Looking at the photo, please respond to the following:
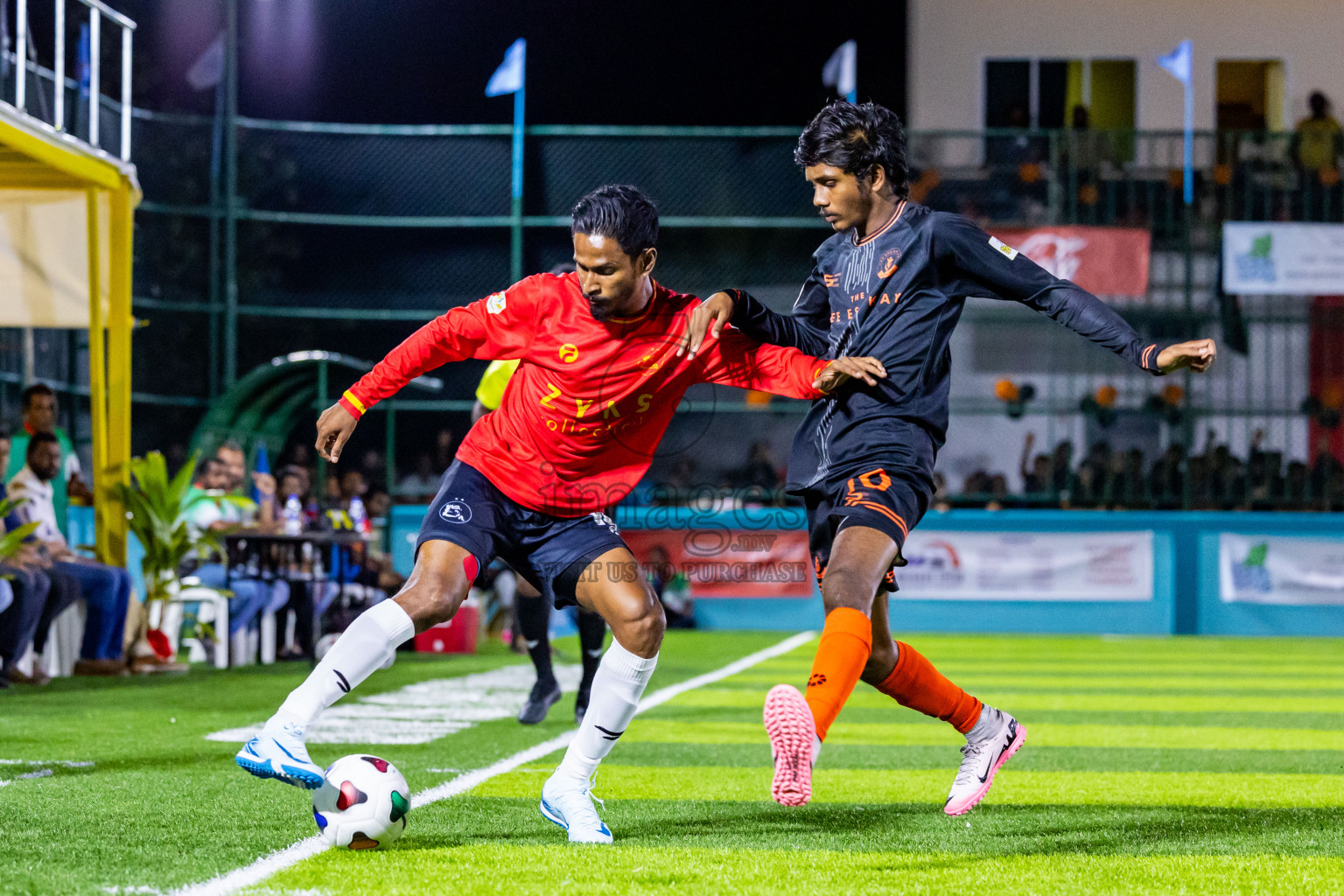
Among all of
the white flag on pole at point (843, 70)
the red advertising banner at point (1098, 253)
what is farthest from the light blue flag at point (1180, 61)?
the white flag on pole at point (843, 70)

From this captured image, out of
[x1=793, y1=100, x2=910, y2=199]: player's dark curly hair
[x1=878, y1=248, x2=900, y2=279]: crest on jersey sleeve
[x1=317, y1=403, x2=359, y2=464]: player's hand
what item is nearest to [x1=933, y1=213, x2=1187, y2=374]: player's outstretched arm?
[x1=878, y1=248, x2=900, y2=279]: crest on jersey sleeve

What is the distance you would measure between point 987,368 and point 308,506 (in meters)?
11.6

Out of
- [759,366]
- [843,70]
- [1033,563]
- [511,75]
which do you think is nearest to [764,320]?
[759,366]

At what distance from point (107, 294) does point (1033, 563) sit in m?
12.5

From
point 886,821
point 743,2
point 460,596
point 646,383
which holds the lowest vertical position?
point 886,821

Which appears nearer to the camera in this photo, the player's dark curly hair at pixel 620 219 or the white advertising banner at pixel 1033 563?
the player's dark curly hair at pixel 620 219

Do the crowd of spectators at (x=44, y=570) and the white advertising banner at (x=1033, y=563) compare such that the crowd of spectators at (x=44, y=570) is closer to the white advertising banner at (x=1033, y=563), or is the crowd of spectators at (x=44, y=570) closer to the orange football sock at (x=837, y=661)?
the orange football sock at (x=837, y=661)

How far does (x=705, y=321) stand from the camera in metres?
4.22

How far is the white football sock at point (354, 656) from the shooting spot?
12.8ft

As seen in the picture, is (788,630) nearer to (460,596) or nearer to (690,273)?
(690,273)

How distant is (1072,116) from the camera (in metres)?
22.6

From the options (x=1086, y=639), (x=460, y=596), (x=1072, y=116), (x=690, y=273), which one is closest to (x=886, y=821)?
(x=460, y=596)

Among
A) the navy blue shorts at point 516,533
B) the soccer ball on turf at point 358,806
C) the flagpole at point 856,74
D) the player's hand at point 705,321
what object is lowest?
the soccer ball on turf at point 358,806

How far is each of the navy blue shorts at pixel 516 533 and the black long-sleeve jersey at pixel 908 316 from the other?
2.06 ft
